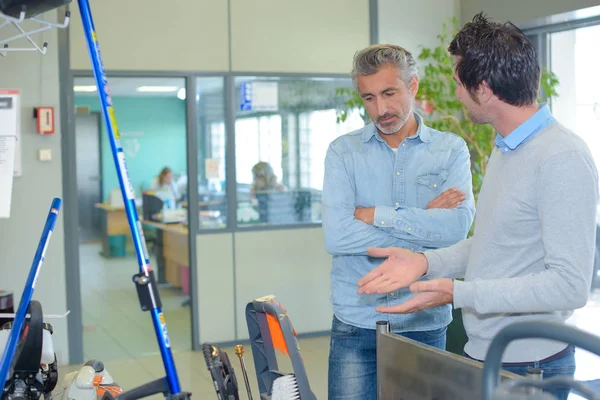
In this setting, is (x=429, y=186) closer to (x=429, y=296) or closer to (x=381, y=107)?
(x=381, y=107)

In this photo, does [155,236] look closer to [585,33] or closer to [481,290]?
[585,33]

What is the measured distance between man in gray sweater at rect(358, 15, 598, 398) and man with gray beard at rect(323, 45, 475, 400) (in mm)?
474

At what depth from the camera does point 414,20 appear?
648 cm

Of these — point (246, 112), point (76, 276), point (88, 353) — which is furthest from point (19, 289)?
point (246, 112)

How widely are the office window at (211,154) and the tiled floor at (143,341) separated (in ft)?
3.27

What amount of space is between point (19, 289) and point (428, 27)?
3.95 metres

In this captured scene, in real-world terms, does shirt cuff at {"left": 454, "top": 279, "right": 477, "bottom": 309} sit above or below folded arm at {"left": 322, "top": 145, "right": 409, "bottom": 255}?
below

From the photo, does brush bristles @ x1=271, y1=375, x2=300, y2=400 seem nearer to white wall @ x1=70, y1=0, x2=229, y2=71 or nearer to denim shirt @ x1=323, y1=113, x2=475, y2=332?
denim shirt @ x1=323, y1=113, x2=475, y2=332

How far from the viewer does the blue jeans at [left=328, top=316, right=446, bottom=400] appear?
2.27 m

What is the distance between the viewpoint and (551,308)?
162 cm

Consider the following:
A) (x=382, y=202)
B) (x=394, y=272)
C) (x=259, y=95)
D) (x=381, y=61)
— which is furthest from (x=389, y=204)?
(x=259, y=95)

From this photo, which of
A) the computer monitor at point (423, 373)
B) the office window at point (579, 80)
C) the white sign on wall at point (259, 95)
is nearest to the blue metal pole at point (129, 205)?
the computer monitor at point (423, 373)

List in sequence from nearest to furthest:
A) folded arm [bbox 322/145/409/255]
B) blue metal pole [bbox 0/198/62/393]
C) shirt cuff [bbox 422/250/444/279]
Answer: shirt cuff [bbox 422/250/444/279] < blue metal pole [bbox 0/198/62/393] < folded arm [bbox 322/145/409/255]

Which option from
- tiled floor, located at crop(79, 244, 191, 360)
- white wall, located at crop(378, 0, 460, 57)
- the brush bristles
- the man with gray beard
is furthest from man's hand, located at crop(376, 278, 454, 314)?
white wall, located at crop(378, 0, 460, 57)
